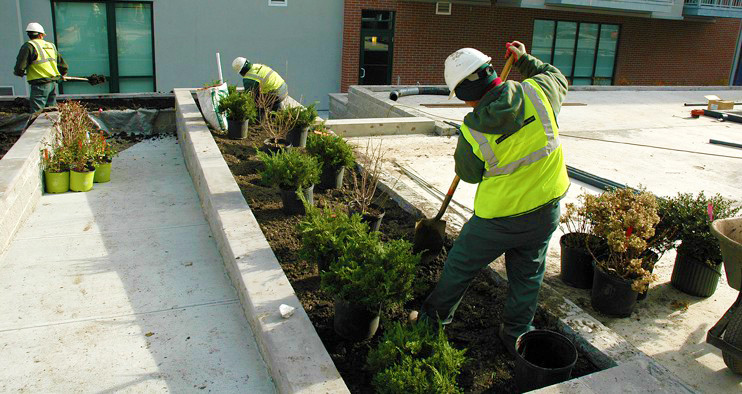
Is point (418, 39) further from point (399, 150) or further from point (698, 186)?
point (698, 186)

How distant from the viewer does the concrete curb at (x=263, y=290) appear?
139 inches

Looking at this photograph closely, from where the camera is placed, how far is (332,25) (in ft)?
59.8

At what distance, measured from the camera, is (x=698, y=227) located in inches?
192

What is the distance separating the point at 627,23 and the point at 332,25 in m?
11.8

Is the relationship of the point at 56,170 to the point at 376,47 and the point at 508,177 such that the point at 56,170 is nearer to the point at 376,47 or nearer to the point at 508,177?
the point at 508,177

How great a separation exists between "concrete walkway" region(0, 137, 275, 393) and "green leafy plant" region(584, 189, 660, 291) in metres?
2.63

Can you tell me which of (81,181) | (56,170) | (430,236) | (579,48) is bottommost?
(81,181)

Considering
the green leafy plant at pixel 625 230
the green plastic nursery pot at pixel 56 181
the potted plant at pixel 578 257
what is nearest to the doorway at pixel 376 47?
the green plastic nursery pot at pixel 56 181

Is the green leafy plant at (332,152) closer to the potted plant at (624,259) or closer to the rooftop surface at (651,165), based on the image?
the rooftop surface at (651,165)

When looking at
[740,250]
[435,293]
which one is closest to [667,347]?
[740,250]

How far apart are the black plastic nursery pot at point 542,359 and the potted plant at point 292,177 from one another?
2.99 meters

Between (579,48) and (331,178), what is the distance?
18134 millimetres

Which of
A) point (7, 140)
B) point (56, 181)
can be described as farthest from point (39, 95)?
point (56, 181)

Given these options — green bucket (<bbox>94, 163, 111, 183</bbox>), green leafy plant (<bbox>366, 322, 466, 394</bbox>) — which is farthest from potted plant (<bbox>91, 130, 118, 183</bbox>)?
green leafy plant (<bbox>366, 322, 466, 394</bbox>)
